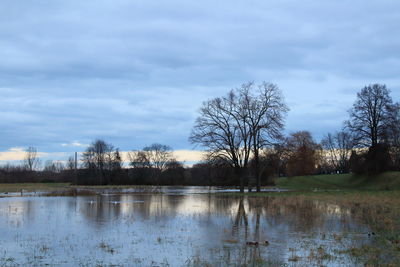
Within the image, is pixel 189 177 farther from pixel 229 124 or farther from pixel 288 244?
pixel 288 244

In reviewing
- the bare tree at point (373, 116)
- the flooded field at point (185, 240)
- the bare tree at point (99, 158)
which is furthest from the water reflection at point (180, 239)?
the bare tree at point (99, 158)

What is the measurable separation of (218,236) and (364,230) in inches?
248

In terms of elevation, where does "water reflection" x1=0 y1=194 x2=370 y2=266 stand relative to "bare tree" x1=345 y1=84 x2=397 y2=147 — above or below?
below

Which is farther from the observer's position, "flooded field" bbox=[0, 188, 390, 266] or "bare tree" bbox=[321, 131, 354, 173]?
"bare tree" bbox=[321, 131, 354, 173]

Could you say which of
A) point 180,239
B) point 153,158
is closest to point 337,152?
point 153,158

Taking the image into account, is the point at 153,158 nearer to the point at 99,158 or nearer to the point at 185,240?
the point at 99,158

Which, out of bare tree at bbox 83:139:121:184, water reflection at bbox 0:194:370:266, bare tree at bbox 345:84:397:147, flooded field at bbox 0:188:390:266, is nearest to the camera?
flooded field at bbox 0:188:390:266

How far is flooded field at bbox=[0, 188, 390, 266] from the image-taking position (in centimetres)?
1209

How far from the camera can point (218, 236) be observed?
16656 mm

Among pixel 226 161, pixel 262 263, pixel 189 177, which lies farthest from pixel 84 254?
pixel 189 177

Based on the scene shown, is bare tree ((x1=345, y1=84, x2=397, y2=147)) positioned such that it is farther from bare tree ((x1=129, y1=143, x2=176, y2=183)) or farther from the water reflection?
bare tree ((x1=129, y1=143, x2=176, y2=183))

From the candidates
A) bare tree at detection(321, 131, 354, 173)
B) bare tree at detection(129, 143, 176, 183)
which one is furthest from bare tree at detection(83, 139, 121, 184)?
bare tree at detection(321, 131, 354, 173)

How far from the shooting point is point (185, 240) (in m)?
15.8

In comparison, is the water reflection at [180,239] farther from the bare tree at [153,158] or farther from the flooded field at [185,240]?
the bare tree at [153,158]
